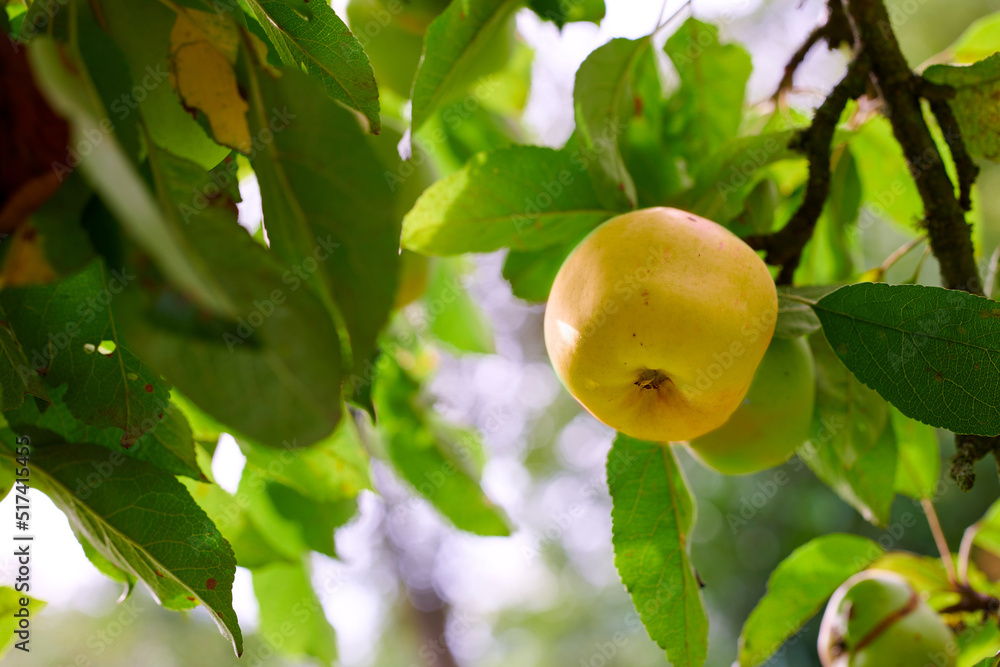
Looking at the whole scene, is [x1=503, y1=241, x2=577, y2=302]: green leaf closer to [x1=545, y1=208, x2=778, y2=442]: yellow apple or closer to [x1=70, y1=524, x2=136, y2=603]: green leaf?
[x1=545, y1=208, x2=778, y2=442]: yellow apple

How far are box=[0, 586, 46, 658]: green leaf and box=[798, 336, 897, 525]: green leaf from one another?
37.2 inches

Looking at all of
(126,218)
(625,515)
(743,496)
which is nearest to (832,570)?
(625,515)

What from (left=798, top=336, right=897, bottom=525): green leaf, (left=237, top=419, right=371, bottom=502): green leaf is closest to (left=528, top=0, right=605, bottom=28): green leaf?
(left=798, top=336, right=897, bottom=525): green leaf

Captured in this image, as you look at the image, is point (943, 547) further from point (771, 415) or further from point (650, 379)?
point (650, 379)

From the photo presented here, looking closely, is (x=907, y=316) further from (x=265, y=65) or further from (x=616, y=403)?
(x=265, y=65)

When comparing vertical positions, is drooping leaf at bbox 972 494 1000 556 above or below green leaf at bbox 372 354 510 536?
below

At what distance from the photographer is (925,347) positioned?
659 mm

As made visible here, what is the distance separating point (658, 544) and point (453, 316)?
851mm

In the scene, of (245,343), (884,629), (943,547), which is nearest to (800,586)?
(884,629)

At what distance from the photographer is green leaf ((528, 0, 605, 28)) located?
858 mm

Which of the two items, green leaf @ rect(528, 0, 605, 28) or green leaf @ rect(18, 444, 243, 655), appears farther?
green leaf @ rect(528, 0, 605, 28)

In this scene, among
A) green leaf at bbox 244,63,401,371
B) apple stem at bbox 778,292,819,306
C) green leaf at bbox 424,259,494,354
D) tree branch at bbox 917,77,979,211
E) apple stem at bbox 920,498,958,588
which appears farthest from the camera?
green leaf at bbox 424,259,494,354

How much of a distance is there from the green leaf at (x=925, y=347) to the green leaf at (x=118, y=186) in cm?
60

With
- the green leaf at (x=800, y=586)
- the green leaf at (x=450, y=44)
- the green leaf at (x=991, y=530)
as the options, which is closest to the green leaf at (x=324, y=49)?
the green leaf at (x=450, y=44)
